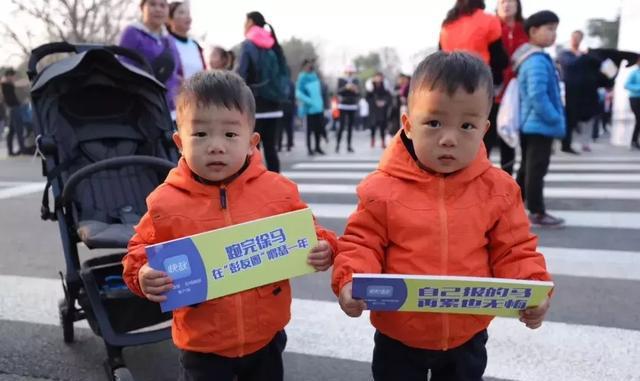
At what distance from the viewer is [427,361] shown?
180 cm

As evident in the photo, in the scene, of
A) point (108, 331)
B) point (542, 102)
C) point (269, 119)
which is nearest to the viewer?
point (108, 331)

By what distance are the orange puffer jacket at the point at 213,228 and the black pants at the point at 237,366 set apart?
0.04 meters

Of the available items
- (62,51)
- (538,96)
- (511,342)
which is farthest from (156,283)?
(538,96)

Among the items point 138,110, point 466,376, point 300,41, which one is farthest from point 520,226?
point 300,41

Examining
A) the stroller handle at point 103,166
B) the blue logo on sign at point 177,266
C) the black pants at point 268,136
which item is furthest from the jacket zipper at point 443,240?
the black pants at point 268,136

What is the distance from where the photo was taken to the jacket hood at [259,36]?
20.5ft

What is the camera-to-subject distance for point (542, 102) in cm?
479

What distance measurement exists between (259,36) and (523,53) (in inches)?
109

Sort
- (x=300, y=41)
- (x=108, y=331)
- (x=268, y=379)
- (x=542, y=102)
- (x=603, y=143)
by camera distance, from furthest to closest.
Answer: (x=300, y=41) < (x=603, y=143) < (x=542, y=102) < (x=108, y=331) < (x=268, y=379)

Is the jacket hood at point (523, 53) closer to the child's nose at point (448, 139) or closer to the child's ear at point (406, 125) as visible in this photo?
the child's ear at point (406, 125)

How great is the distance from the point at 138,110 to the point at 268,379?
6.43ft

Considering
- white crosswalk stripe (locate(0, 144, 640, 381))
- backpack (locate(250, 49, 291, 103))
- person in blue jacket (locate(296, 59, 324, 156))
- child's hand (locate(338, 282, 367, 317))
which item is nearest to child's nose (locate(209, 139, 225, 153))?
child's hand (locate(338, 282, 367, 317))

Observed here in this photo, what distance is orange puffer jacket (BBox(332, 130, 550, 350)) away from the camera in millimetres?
1717

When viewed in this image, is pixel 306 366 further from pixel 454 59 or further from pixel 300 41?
pixel 300 41
